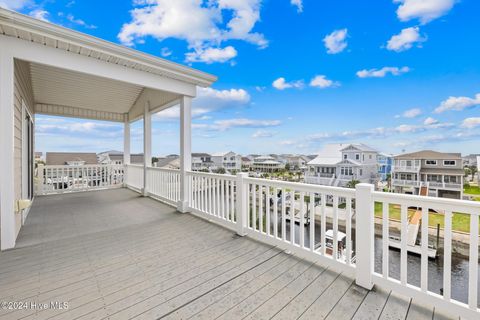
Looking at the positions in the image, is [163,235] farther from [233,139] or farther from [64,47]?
[233,139]

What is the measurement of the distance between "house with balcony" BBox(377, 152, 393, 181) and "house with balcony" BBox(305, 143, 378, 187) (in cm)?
12

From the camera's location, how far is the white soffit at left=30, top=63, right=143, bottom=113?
4828mm

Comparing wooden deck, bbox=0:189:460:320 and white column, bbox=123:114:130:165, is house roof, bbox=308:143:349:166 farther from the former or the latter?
white column, bbox=123:114:130:165

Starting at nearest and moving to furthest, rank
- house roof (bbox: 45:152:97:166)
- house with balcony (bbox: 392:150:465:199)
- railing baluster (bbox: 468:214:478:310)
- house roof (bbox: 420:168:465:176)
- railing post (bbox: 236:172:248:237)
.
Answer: railing baluster (bbox: 468:214:478:310) < railing post (bbox: 236:172:248:237) < house with balcony (bbox: 392:150:465:199) < house roof (bbox: 420:168:465:176) < house roof (bbox: 45:152:97:166)

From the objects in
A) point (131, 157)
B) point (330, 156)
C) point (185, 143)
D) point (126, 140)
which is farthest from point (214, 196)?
point (131, 157)

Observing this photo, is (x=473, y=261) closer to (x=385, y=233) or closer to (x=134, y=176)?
(x=385, y=233)

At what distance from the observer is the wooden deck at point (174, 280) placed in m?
1.61

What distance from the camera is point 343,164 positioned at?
5.82m

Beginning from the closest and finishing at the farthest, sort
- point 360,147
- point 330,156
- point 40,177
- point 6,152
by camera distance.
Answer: point 6,152
point 360,147
point 330,156
point 40,177

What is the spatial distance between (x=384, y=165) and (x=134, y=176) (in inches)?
296

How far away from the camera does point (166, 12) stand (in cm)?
516

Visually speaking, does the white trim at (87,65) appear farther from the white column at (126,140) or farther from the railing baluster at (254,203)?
the white column at (126,140)

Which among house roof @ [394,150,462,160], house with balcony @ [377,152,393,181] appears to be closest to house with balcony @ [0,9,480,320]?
house roof @ [394,150,462,160]

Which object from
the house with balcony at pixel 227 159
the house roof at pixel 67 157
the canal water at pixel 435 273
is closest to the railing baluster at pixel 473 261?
the canal water at pixel 435 273
